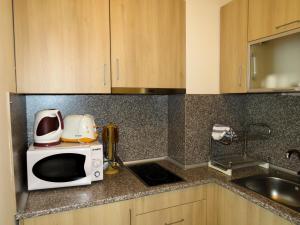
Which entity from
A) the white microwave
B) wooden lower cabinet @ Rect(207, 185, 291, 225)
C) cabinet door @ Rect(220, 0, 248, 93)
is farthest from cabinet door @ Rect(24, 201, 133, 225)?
cabinet door @ Rect(220, 0, 248, 93)

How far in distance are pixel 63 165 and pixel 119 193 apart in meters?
0.39

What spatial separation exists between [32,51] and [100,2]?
0.50 m

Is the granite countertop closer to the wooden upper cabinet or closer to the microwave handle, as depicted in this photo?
the microwave handle

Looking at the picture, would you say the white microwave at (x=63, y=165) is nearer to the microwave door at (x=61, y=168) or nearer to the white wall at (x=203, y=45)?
the microwave door at (x=61, y=168)

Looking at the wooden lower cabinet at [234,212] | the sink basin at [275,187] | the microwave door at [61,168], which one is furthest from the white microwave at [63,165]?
the sink basin at [275,187]

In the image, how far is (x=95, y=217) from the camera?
118 centimetres

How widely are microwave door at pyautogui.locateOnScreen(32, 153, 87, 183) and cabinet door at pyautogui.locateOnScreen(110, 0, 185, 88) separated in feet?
1.73

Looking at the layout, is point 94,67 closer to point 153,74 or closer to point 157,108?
point 153,74

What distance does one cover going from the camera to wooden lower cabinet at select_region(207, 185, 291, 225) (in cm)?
114

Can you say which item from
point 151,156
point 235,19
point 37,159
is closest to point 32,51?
point 37,159

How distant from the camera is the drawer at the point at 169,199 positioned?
4.22ft

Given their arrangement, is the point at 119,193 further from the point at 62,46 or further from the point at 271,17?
the point at 271,17

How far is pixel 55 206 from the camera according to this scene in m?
1.10

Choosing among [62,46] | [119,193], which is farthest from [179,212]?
[62,46]
